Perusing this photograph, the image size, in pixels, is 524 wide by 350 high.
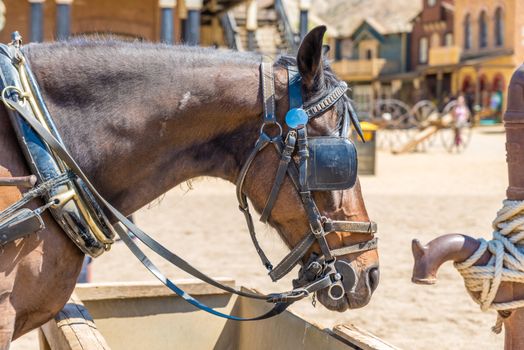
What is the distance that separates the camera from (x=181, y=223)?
33.1ft

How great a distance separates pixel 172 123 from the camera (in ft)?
7.62

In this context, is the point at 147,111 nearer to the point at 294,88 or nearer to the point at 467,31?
the point at 294,88

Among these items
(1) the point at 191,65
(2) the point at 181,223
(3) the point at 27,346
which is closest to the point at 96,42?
(1) the point at 191,65

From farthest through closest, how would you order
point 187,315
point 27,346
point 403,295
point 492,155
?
1. point 492,155
2. point 403,295
3. point 27,346
4. point 187,315

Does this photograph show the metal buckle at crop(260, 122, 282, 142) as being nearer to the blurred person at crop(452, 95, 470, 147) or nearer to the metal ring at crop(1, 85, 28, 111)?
the metal ring at crop(1, 85, 28, 111)

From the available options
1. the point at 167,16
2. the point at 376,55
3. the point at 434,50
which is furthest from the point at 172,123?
the point at 376,55

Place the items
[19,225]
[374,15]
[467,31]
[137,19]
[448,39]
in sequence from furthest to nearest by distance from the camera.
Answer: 1. [374,15]
2. [448,39]
3. [467,31]
4. [137,19]
5. [19,225]

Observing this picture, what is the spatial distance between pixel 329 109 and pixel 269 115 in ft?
0.60

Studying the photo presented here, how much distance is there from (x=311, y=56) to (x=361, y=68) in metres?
49.8

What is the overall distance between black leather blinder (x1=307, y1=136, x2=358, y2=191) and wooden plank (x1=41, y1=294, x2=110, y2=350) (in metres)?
0.96

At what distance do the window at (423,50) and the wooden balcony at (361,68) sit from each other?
2463 mm

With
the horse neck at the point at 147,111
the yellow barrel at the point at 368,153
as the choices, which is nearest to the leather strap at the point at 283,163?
the horse neck at the point at 147,111

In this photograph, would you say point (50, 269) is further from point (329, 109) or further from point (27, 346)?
point (27, 346)

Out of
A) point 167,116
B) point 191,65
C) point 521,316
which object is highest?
point 191,65
